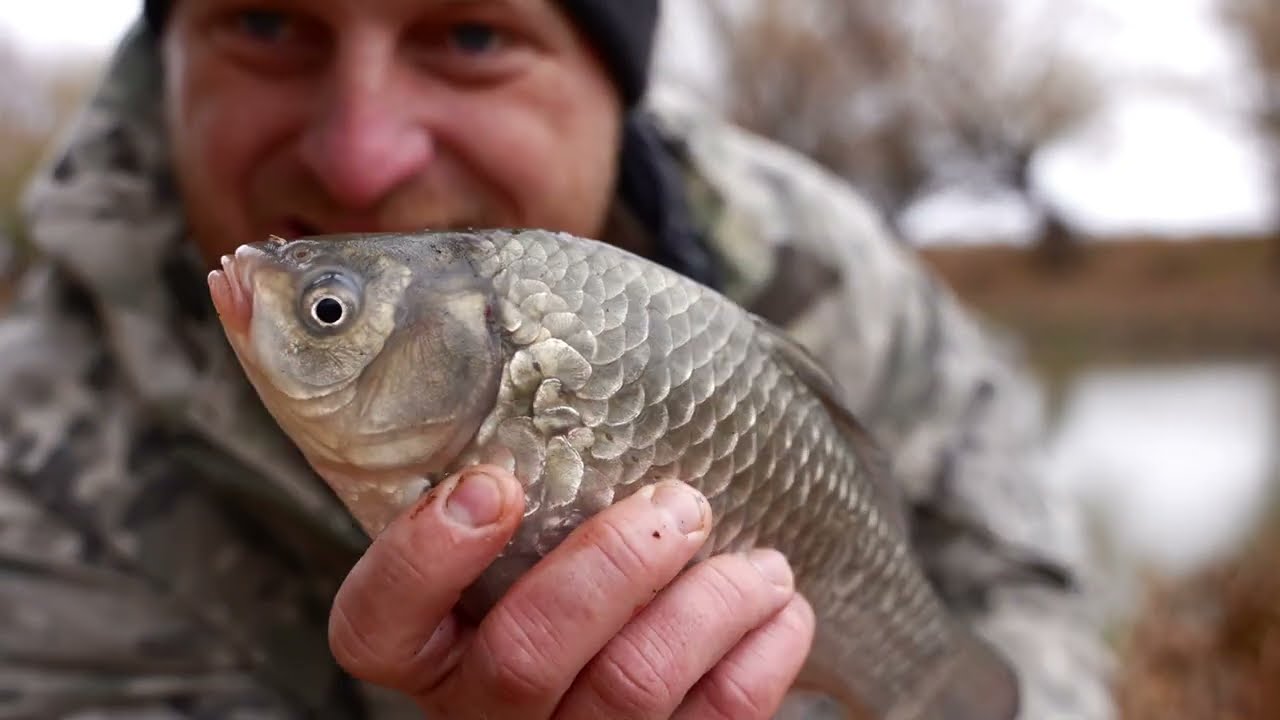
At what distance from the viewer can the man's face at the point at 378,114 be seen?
1.00m

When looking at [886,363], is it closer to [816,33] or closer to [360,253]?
[360,253]

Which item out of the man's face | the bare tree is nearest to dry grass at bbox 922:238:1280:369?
the bare tree

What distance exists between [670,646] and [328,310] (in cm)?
32

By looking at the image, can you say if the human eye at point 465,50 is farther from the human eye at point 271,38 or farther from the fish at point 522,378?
the fish at point 522,378

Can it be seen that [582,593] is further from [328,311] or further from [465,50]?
[465,50]

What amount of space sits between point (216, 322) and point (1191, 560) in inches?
144

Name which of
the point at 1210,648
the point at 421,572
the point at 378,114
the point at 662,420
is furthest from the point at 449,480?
the point at 1210,648

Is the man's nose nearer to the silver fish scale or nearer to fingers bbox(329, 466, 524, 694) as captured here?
the silver fish scale

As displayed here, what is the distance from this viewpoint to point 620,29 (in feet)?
3.90

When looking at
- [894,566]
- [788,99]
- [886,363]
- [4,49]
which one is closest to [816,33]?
[788,99]

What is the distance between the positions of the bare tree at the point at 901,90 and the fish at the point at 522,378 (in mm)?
10532

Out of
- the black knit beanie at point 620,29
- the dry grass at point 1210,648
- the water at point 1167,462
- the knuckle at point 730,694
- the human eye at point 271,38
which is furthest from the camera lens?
the water at point 1167,462

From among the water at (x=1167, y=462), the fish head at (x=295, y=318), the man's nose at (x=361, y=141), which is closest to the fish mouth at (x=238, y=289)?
the fish head at (x=295, y=318)

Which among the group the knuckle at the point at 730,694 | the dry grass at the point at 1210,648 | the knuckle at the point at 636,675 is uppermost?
the knuckle at the point at 636,675
